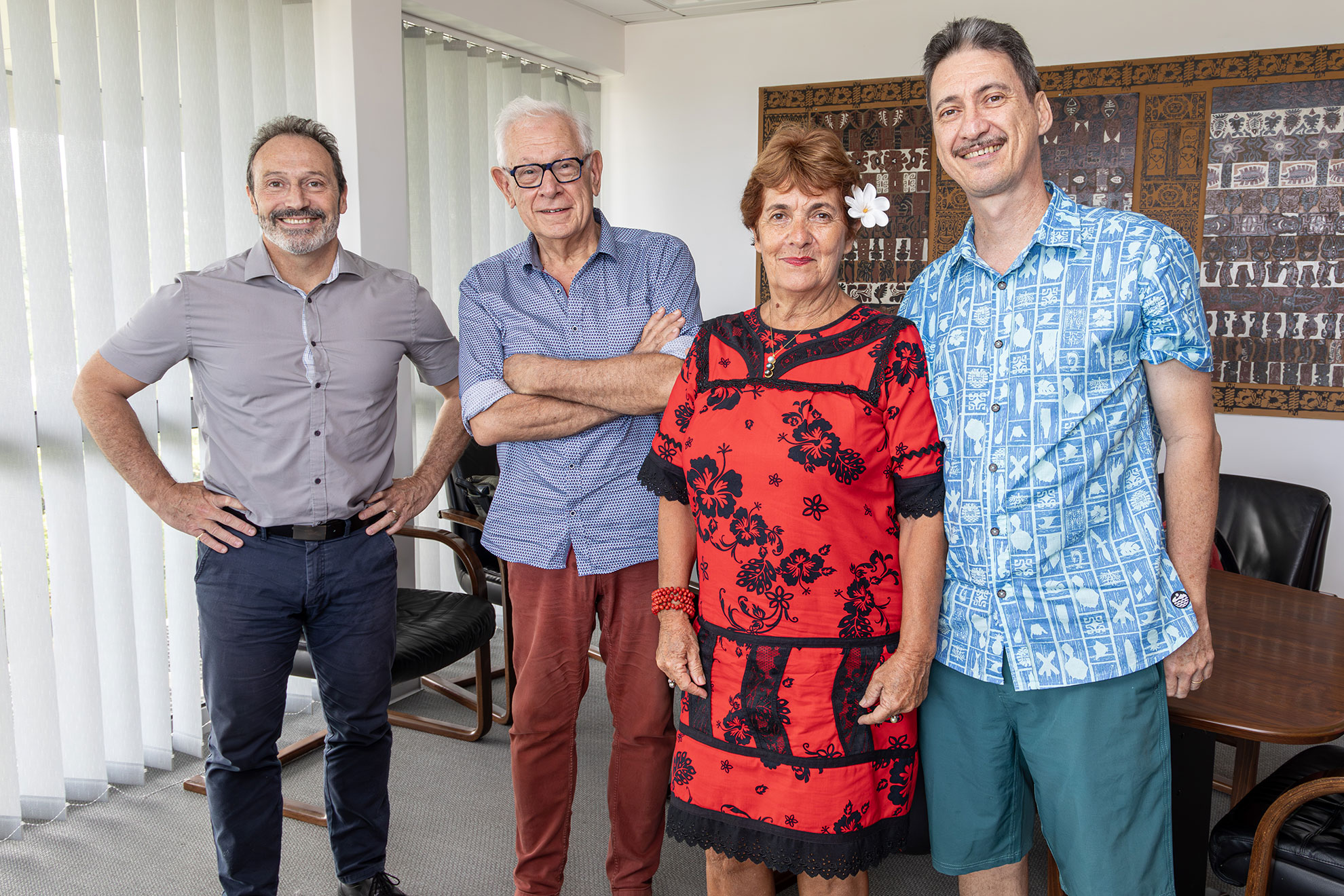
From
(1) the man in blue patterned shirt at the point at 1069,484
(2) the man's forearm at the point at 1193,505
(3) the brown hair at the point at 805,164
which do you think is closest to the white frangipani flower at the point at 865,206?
(3) the brown hair at the point at 805,164

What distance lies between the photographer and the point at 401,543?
12.2ft

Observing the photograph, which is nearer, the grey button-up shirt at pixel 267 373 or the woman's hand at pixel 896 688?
the woman's hand at pixel 896 688

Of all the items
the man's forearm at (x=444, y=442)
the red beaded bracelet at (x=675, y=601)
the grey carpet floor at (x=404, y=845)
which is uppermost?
the man's forearm at (x=444, y=442)

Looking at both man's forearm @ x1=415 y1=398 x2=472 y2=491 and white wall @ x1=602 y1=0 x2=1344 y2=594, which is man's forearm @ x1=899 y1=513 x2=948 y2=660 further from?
white wall @ x1=602 y1=0 x2=1344 y2=594

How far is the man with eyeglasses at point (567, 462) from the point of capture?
213cm

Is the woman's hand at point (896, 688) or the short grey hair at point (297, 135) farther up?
the short grey hair at point (297, 135)

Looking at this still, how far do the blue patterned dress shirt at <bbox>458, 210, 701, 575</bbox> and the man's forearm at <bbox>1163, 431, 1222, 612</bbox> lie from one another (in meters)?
0.99

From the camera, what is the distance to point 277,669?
2225mm

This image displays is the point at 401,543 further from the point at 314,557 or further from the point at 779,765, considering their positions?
the point at 779,765

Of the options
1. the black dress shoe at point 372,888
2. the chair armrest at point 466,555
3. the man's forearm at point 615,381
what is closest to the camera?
the man's forearm at point 615,381

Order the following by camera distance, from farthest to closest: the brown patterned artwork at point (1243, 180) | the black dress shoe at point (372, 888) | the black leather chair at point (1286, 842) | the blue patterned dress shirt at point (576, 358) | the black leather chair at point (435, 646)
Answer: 1. the brown patterned artwork at point (1243, 180)
2. the black leather chair at point (435, 646)
3. the black dress shoe at point (372, 888)
4. the blue patterned dress shirt at point (576, 358)
5. the black leather chair at point (1286, 842)

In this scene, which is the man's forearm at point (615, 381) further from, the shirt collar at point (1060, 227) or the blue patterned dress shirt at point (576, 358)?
the shirt collar at point (1060, 227)

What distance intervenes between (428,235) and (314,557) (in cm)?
219

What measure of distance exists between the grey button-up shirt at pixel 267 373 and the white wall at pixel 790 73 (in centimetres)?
305
